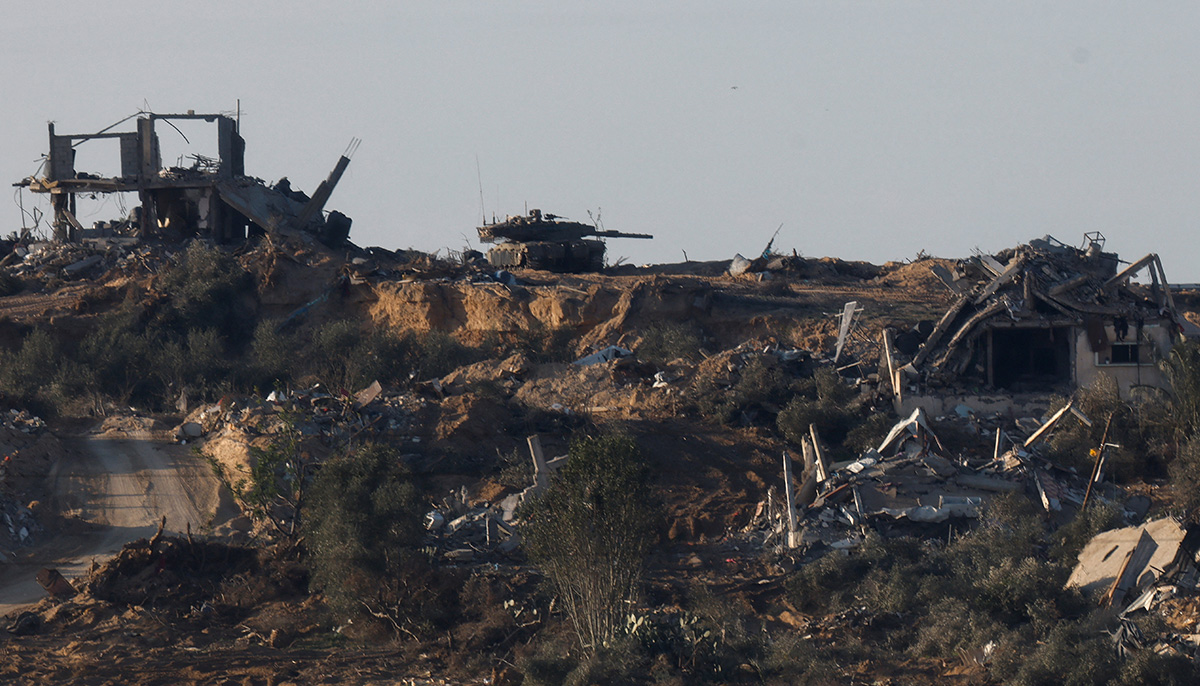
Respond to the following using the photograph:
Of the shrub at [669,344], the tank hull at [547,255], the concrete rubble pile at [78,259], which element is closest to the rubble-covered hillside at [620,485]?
the shrub at [669,344]

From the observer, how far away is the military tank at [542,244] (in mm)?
33000

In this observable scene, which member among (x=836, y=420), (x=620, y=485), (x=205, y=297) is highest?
(x=205, y=297)

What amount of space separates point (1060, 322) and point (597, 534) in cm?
1160

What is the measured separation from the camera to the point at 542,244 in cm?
3309

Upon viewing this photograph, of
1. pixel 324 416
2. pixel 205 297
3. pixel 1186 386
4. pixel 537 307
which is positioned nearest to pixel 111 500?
pixel 324 416

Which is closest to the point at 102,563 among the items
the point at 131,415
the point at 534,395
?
the point at 131,415

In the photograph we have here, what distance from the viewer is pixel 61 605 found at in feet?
50.3

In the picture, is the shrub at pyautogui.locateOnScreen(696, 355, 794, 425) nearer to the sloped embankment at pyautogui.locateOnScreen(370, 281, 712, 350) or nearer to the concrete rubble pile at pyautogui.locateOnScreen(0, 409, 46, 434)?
the sloped embankment at pyautogui.locateOnScreen(370, 281, 712, 350)

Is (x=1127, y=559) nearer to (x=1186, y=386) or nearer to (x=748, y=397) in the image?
(x=1186, y=386)

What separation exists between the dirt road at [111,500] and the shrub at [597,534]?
6.79m

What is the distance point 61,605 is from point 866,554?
9.46 metres

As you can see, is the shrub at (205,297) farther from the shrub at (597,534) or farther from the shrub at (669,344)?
the shrub at (597,534)

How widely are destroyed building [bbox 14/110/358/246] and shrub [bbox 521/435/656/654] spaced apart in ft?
78.1

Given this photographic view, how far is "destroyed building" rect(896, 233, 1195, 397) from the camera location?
22.0 m
